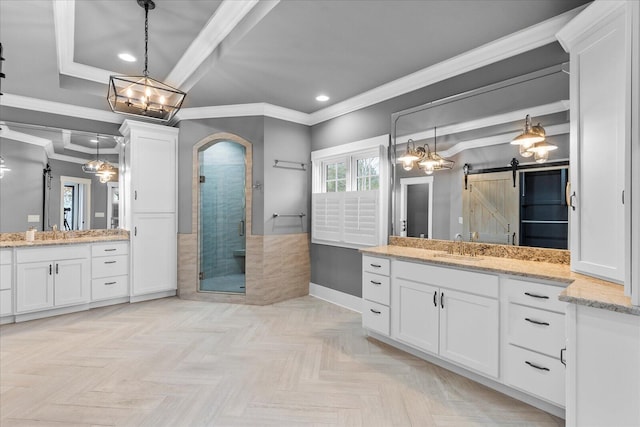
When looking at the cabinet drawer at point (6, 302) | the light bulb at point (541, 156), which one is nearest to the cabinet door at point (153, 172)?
the cabinet drawer at point (6, 302)

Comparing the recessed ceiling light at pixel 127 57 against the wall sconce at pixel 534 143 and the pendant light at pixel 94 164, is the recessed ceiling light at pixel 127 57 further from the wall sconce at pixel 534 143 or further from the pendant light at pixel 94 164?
the wall sconce at pixel 534 143

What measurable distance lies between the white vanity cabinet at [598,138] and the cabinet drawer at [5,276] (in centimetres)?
520

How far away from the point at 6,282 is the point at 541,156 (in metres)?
5.29

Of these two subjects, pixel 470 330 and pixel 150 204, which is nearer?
pixel 470 330

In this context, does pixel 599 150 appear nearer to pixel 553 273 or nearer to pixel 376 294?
pixel 553 273

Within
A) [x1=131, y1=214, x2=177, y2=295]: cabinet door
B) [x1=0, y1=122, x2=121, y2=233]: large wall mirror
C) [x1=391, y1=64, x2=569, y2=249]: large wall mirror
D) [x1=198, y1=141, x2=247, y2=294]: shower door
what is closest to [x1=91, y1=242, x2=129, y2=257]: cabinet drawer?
[x1=131, y1=214, x2=177, y2=295]: cabinet door

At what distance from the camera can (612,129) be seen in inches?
72.2

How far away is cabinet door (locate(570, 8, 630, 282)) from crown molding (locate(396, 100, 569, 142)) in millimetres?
321

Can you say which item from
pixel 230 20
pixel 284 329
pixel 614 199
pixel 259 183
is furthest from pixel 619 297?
pixel 259 183

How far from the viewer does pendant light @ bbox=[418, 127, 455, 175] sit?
10.3 feet

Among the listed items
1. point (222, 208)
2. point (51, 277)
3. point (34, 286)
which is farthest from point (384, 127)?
point (34, 286)

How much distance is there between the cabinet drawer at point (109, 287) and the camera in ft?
13.5

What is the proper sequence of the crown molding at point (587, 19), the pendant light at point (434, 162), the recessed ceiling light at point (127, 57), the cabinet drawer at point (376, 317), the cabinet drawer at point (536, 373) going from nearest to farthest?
the crown molding at point (587, 19) → the cabinet drawer at point (536, 373) → the cabinet drawer at point (376, 317) → the pendant light at point (434, 162) → the recessed ceiling light at point (127, 57)

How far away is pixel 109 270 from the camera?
166 inches
